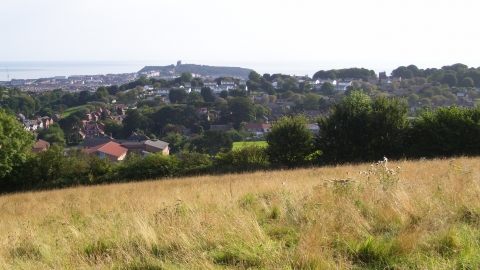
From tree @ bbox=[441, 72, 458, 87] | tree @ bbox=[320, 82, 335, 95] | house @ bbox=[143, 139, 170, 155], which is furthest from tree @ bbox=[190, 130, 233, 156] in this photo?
tree @ bbox=[441, 72, 458, 87]

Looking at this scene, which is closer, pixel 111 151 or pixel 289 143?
pixel 289 143

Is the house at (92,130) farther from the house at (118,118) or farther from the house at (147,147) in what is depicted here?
the house at (147,147)

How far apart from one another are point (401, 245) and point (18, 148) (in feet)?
60.9

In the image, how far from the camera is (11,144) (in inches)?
691

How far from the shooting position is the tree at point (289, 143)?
1686cm

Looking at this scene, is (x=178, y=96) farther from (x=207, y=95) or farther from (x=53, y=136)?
(x=53, y=136)

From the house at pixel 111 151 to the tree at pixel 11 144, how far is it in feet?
54.2

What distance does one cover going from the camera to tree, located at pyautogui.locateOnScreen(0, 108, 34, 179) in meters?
17.0

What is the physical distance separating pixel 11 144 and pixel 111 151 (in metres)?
20.3

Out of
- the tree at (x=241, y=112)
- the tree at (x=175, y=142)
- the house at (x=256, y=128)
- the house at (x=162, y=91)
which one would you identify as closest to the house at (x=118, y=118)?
the tree at (x=241, y=112)

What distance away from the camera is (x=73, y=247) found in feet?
12.6

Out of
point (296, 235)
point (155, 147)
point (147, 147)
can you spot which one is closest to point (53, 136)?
point (147, 147)

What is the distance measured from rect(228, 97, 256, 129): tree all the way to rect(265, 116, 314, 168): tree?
36942 millimetres

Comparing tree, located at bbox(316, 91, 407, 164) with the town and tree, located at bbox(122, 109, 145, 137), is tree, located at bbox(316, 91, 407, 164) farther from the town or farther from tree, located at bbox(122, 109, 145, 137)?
tree, located at bbox(122, 109, 145, 137)
